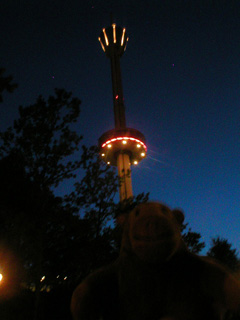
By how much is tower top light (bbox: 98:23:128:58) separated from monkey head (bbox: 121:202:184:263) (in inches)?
1430

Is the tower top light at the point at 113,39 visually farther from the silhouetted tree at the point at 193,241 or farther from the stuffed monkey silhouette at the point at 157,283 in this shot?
the stuffed monkey silhouette at the point at 157,283

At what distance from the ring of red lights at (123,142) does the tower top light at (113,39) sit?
12.9 m

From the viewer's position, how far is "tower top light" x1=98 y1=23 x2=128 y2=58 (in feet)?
117

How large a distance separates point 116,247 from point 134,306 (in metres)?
6.78

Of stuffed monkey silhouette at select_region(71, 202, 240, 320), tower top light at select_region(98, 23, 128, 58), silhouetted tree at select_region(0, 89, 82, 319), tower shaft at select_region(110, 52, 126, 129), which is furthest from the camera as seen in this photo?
tower top light at select_region(98, 23, 128, 58)

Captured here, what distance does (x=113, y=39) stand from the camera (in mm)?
35969

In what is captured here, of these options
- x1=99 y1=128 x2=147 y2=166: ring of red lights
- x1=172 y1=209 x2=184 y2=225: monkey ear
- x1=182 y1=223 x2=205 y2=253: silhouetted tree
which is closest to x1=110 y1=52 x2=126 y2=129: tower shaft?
x1=99 y1=128 x2=147 y2=166: ring of red lights

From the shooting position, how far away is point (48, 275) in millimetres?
7414

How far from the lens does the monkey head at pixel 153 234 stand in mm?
1968

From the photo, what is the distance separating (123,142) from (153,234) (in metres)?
26.8

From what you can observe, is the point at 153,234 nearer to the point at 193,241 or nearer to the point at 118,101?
the point at 193,241

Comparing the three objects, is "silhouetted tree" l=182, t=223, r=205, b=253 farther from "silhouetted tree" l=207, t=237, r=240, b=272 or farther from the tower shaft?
the tower shaft

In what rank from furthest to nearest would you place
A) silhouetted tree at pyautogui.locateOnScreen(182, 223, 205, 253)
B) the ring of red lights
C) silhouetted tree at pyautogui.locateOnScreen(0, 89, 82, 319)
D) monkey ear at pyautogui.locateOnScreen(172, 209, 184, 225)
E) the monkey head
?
the ring of red lights < silhouetted tree at pyautogui.locateOnScreen(182, 223, 205, 253) < silhouetted tree at pyautogui.locateOnScreen(0, 89, 82, 319) < monkey ear at pyautogui.locateOnScreen(172, 209, 184, 225) < the monkey head

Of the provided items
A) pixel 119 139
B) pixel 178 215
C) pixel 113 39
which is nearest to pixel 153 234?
pixel 178 215
